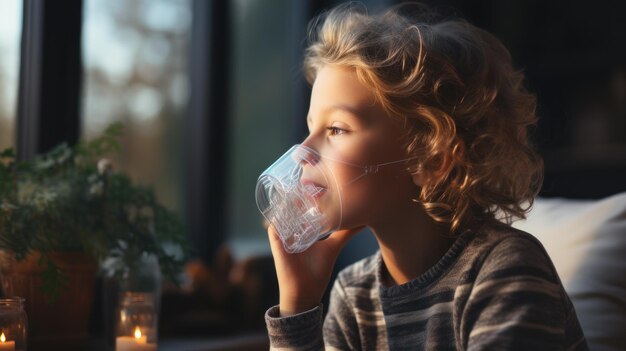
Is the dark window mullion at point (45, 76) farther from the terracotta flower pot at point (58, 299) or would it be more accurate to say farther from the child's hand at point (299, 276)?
the child's hand at point (299, 276)

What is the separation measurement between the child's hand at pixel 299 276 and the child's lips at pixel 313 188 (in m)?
0.11

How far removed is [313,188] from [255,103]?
4.59 ft

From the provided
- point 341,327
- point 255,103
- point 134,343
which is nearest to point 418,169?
point 341,327

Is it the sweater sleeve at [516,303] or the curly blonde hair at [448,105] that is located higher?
the curly blonde hair at [448,105]

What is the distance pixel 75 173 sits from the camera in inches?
50.1

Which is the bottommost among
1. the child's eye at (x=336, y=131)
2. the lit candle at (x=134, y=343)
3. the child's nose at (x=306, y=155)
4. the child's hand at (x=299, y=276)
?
the lit candle at (x=134, y=343)

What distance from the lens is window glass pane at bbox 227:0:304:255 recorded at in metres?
2.38

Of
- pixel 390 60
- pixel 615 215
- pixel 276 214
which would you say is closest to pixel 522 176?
pixel 615 215

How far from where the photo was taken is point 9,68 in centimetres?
165

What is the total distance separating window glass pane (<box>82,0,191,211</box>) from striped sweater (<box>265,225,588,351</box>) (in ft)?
3.24

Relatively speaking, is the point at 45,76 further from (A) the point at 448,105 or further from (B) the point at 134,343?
(A) the point at 448,105

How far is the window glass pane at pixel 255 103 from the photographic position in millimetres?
2381

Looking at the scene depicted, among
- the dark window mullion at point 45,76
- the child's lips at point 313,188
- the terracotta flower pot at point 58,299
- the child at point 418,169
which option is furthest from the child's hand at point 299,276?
the dark window mullion at point 45,76

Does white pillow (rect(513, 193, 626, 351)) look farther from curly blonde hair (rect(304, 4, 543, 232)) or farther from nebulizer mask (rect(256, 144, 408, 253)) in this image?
nebulizer mask (rect(256, 144, 408, 253))
